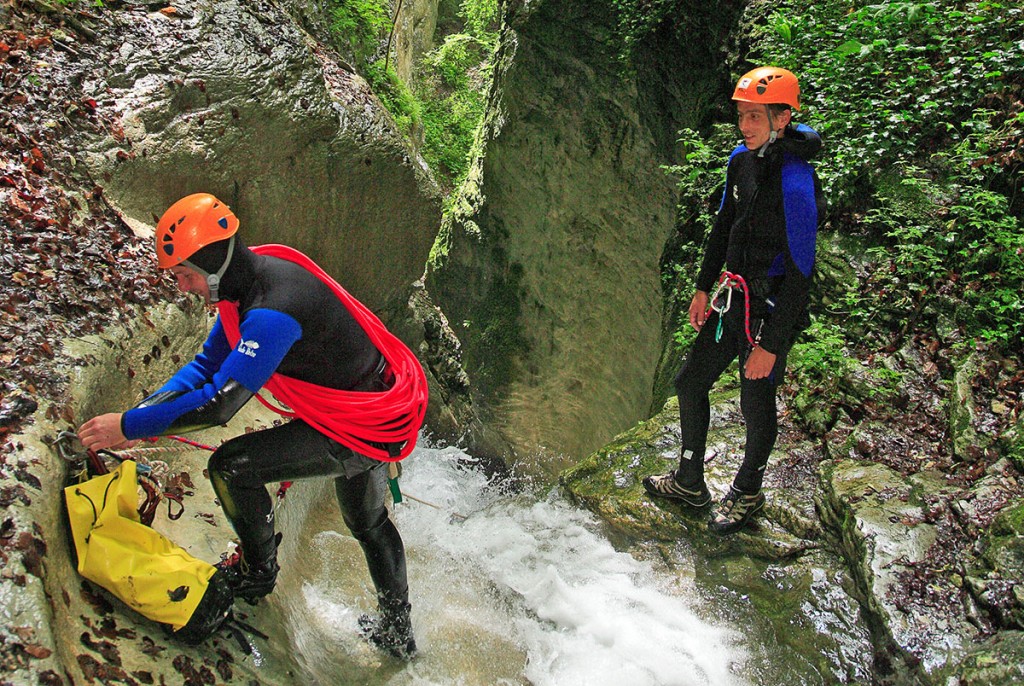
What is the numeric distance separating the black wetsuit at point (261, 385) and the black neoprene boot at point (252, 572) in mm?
A: 16

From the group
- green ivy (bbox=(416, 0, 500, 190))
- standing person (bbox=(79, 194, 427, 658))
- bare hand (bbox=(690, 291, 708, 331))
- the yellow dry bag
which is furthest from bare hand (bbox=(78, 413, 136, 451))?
green ivy (bbox=(416, 0, 500, 190))

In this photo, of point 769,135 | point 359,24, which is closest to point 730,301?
point 769,135

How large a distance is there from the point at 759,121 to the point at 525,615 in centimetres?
295

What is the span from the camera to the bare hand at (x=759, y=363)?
3.48 meters


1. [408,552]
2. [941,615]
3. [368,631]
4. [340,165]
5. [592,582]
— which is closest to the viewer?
[941,615]

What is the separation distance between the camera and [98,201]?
432 centimetres

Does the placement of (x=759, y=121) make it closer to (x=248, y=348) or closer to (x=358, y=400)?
(x=358, y=400)

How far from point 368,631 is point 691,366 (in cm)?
228

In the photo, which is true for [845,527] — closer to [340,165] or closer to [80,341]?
[80,341]

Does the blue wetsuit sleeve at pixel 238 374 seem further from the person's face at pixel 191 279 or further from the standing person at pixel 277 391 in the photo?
the person's face at pixel 191 279

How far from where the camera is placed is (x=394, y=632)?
3666 millimetres

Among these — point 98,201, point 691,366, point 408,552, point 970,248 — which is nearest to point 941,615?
point 691,366

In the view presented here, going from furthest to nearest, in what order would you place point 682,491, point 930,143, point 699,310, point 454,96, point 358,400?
point 454,96 < point 930,143 < point 682,491 < point 699,310 < point 358,400

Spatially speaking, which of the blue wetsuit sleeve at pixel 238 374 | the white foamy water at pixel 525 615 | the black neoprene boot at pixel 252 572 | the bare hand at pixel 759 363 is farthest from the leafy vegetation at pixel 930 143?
the black neoprene boot at pixel 252 572
